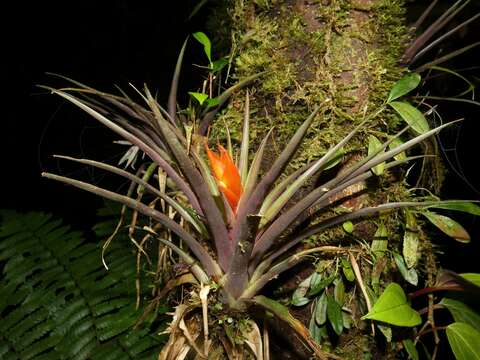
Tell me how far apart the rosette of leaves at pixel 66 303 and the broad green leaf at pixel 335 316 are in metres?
0.49

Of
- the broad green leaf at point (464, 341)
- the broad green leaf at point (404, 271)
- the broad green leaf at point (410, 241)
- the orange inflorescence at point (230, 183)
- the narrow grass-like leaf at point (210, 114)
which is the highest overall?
the narrow grass-like leaf at point (210, 114)

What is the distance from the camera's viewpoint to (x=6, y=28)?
6.99 feet

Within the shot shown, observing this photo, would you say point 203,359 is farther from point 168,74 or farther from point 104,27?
A: point 104,27

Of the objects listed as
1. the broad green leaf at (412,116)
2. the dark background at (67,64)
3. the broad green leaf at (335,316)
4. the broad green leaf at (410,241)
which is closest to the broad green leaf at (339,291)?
the broad green leaf at (335,316)

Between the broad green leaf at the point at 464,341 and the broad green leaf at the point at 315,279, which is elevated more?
the broad green leaf at the point at 315,279

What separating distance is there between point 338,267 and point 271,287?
0.12 metres

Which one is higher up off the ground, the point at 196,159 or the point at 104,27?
the point at 104,27

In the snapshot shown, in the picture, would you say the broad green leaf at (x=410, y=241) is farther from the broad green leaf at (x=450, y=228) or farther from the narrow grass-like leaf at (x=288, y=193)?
the narrow grass-like leaf at (x=288, y=193)

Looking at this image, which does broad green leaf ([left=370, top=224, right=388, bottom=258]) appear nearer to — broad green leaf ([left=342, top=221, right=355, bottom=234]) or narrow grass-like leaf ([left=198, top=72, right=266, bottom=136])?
broad green leaf ([left=342, top=221, right=355, bottom=234])

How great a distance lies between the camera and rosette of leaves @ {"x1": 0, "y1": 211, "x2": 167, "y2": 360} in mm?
1023

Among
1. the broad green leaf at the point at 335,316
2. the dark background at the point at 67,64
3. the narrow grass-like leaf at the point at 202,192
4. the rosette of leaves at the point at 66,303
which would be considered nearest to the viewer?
the narrow grass-like leaf at the point at 202,192

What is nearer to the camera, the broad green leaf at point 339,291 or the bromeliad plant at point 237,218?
the bromeliad plant at point 237,218

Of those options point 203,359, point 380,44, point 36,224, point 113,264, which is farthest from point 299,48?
point 36,224

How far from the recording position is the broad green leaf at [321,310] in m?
0.68
